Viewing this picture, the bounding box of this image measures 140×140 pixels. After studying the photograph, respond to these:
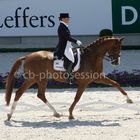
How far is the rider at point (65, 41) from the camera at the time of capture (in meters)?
11.1

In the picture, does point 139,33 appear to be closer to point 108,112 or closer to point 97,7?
point 97,7

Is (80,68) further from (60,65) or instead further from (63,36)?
(63,36)

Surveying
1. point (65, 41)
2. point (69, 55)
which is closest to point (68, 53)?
point (69, 55)

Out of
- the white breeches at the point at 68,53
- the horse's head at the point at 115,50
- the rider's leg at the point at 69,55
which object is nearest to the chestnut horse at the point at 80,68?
the horse's head at the point at 115,50

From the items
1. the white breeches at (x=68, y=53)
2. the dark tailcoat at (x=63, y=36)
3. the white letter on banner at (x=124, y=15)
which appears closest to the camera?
the dark tailcoat at (x=63, y=36)

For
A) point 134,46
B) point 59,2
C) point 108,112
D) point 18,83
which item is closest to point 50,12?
point 59,2

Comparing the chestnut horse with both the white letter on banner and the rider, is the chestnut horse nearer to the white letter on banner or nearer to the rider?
the rider

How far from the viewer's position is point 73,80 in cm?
1145

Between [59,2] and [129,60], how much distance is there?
12.6 feet

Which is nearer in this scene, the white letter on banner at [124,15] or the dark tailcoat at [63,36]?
the dark tailcoat at [63,36]

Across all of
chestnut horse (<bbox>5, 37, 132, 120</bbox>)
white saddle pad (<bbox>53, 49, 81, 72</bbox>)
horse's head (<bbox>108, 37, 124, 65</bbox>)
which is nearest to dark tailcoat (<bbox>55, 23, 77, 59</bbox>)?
white saddle pad (<bbox>53, 49, 81, 72</bbox>)

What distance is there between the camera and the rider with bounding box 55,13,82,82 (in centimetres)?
1109

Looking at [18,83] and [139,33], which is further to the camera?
[139,33]

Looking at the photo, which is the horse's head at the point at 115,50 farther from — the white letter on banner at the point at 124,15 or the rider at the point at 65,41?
the white letter on banner at the point at 124,15
